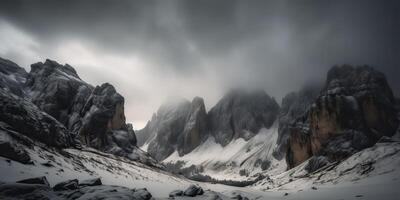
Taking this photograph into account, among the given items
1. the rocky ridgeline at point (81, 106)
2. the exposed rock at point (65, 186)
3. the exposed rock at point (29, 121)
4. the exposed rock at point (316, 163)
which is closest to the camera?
the exposed rock at point (65, 186)

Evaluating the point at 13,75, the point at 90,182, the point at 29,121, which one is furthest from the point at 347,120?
the point at 13,75

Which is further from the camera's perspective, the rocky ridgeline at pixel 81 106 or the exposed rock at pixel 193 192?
the rocky ridgeline at pixel 81 106

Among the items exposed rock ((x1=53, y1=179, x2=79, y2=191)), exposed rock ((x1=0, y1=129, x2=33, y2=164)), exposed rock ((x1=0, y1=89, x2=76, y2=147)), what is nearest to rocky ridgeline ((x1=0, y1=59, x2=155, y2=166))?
exposed rock ((x1=0, y1=89, x2=76, y2=147))

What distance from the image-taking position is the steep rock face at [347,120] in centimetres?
12562

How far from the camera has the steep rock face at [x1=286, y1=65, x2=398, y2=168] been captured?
125625 mm

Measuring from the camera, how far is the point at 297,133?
160000 millimetres

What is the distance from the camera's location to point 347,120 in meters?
134

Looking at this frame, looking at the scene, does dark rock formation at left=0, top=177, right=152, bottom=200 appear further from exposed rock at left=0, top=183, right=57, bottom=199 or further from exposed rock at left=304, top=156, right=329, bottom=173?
exposed rock at left=304, top=156, right=329, bottom=173

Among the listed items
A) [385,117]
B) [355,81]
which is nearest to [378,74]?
[355,81]

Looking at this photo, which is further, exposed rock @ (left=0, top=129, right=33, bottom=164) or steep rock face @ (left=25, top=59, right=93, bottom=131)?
steep rock face @ (left=25, top=59, right=93, bottom=131)

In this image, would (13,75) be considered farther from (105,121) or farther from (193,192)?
(193,192)

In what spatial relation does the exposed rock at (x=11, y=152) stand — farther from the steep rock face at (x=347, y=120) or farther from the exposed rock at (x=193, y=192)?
the steep rock face at (x=347, y=120)

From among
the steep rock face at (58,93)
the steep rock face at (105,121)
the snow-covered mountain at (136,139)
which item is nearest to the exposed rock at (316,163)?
the snow-covered mountain at (136,139)

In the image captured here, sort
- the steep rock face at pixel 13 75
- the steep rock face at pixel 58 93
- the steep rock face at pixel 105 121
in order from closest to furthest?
1. the steep rock face at pixel 105 121
2. the steep rock face at pixel 58 93
3. the steep rock face at pixel 13 75
